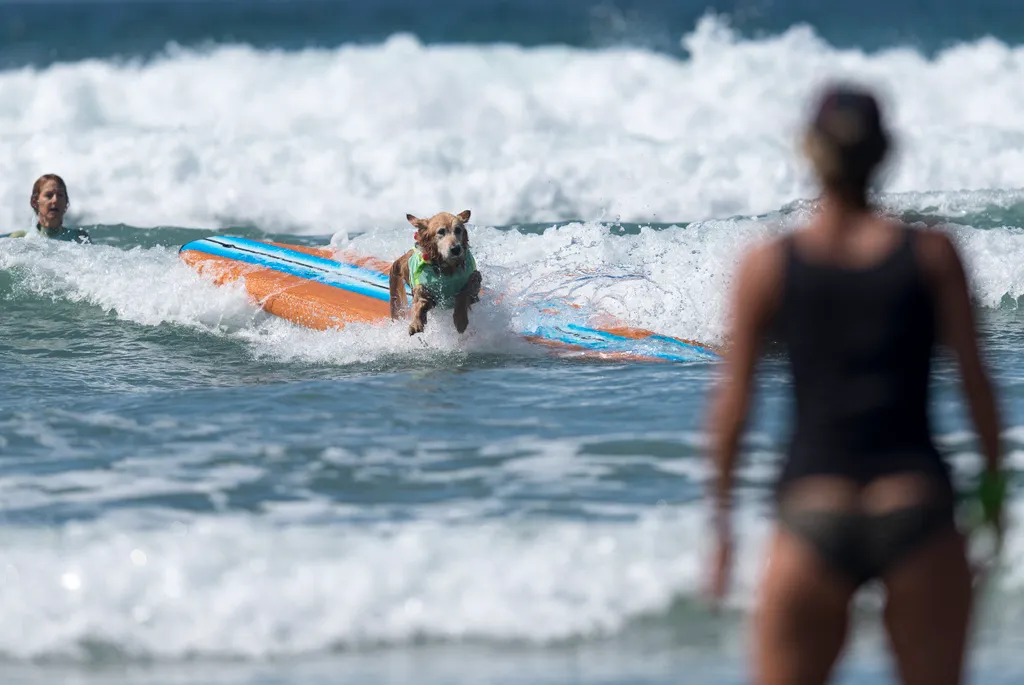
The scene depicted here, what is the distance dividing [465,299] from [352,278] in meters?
1.80

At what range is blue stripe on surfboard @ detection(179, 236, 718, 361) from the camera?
9.33 meters

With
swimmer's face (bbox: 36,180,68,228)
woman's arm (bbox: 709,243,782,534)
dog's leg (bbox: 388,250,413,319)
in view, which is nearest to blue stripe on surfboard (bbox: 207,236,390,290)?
dog's leg (bbox: 388,250,413,319)

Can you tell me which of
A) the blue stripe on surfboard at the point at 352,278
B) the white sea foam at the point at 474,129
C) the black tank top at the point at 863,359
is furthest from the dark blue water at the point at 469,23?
the black tank top at the point at 863,359

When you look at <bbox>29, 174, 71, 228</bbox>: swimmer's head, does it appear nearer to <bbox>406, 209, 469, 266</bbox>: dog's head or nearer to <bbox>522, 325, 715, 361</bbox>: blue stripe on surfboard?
<bbox>406, 209, 469, 266</bbox>: dog's head

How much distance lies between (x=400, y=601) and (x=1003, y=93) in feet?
66.4

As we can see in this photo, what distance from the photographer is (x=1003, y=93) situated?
75.7 ft

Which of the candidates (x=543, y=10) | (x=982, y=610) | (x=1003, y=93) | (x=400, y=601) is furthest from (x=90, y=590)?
(x=543, y=10)

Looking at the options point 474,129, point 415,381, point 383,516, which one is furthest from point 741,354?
point 474,129

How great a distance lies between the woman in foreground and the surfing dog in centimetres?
599

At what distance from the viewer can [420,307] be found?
918cm

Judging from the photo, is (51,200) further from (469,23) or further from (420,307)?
(469,23)

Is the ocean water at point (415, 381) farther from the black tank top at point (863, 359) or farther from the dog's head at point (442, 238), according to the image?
the black tank top at point (863, 359)

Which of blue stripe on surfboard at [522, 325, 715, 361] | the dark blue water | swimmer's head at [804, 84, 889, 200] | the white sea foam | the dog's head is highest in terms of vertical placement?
the dark blue water

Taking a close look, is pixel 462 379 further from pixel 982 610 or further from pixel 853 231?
pixel 853 231
